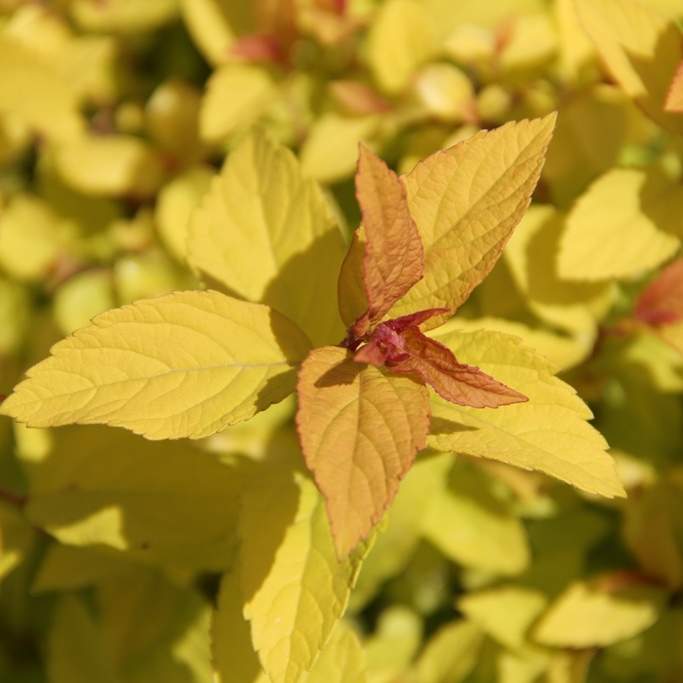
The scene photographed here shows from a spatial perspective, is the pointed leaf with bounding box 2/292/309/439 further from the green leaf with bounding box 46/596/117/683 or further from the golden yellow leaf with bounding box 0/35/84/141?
the golden yellow leaf with bounding box 0/35/84/141

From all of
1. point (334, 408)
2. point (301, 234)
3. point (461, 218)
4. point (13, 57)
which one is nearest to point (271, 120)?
point (13, 57)

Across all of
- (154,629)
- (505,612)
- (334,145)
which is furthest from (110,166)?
(505,612)

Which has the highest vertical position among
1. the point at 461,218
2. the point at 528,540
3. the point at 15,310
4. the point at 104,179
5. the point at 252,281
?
the point at 461,218

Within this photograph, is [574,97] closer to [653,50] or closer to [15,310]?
[653,50]

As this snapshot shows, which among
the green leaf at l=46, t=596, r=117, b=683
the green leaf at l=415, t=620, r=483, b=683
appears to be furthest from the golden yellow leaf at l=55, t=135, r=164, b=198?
the green leaf at l=415, t=620, r=483, b=683

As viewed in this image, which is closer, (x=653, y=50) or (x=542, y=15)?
(x=653, y=50)

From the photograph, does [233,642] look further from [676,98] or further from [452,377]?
[676,98]

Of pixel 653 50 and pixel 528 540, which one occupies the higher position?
pixel 653 50
